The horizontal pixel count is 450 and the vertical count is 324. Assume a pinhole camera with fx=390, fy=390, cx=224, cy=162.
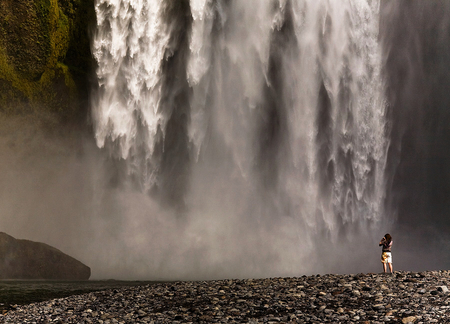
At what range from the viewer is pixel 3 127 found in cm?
3388

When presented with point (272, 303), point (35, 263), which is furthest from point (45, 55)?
point (272, 303)

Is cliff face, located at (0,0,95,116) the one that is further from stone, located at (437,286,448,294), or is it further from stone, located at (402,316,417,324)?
stone, located at (402,316,417,324)

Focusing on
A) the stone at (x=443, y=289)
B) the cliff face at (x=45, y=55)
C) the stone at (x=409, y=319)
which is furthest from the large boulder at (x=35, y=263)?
the stone at (x=409, y=319)

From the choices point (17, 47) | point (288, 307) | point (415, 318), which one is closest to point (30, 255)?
point (17, 47)

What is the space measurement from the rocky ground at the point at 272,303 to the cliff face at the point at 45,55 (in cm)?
2467

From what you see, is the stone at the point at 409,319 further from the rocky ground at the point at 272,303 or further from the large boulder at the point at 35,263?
the large boulder at the point at 35,263

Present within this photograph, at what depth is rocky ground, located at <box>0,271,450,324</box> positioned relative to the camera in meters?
9.34

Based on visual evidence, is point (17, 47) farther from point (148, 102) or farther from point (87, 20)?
point (148, 102)

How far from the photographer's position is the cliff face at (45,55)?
31438 millimetres

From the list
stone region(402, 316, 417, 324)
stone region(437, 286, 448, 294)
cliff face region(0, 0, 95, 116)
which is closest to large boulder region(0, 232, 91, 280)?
cliff face region(0, 0, 95, 116)

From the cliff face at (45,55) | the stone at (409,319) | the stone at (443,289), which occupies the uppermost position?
the cliff face at (45,55)

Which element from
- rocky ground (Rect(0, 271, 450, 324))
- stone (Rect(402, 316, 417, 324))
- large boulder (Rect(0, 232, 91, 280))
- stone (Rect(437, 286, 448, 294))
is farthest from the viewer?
large boulder (Rect(0, 232, 91, 280))

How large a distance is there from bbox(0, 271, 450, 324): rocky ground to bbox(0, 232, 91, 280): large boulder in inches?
513

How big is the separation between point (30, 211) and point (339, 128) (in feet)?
87.9
